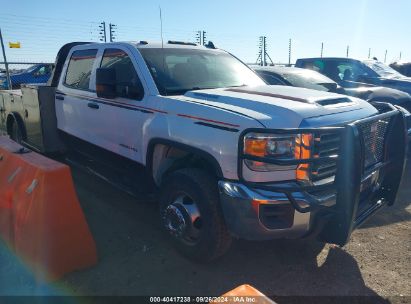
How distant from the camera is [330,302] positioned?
2.93 metres

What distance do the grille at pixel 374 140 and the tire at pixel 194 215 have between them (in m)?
1.33

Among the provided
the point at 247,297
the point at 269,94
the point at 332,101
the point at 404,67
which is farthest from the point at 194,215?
the point at 404,67

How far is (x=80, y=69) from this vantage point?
509 cm

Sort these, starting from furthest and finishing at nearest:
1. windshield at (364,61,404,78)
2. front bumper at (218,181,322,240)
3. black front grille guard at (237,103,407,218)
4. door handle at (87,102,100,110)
→ windshield at (364,61,404,78) < door handle at (87,102,100,110) < front bumper at (218,181,322,240) < black front grille guard at (237,103,407,218)

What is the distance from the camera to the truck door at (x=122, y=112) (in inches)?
153

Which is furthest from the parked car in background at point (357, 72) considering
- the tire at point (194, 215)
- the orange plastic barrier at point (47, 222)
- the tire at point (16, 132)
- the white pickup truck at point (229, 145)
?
the orange plastic barrier at point (47, 222)

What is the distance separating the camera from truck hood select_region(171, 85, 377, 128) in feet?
9.54

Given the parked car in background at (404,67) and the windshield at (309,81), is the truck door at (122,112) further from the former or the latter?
the parked car in background at (404,67)

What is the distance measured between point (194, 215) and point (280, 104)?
1.19 meters

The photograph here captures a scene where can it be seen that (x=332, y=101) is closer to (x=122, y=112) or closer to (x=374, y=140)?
(x=374, y=140)

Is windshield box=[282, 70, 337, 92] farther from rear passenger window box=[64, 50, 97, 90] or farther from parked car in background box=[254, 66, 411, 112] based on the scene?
rear passenger window box=[64, 50, 97, 90]

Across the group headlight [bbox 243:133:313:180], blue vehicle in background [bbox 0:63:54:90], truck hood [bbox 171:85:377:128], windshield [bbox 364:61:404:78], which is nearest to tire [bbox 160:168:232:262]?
headlight [bbox 243:133:313:180]

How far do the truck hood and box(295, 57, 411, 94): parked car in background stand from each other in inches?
212

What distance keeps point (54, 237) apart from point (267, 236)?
5.61 ft
